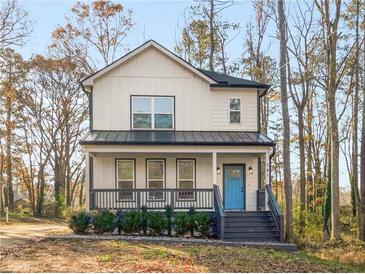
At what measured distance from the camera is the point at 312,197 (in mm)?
30891

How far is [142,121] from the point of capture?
18484 millimetres

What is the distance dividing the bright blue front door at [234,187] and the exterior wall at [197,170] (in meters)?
0.22

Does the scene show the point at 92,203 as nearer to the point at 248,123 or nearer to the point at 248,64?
the point at 248,123

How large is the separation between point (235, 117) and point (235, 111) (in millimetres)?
270

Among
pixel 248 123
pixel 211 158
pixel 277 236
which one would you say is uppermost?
pixel 248 123

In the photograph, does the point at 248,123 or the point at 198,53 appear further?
the point at 198,53

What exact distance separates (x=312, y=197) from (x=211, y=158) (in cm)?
1543

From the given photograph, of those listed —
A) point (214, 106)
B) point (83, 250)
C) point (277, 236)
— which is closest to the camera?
point (83, 250)

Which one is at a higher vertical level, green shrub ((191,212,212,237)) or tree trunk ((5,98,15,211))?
tree trunk ((5,98,15,211))

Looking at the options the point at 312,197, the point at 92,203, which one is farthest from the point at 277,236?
the point at 312,197

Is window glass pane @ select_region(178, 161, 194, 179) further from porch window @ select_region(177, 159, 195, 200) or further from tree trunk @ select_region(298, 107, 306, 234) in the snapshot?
tree trunk @ select_region(298, 107, 306, 234)

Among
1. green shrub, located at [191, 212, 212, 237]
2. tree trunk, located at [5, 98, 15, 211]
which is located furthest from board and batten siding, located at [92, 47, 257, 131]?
tree trunk, located at [5, 98, 15, 211]

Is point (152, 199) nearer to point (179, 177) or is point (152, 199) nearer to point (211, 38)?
point (179, 177)

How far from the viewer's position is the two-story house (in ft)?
56.6
